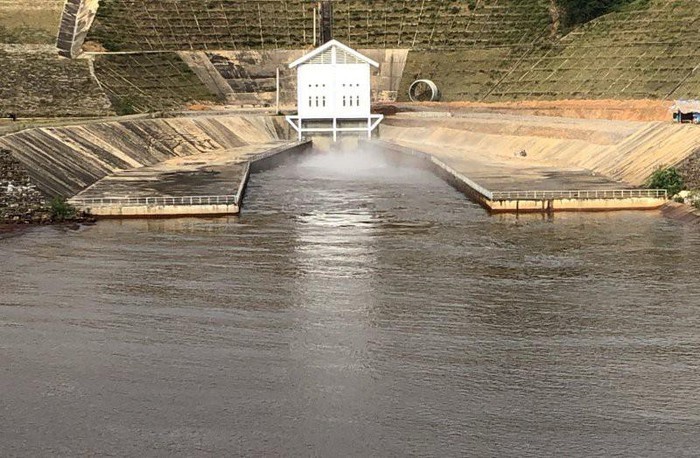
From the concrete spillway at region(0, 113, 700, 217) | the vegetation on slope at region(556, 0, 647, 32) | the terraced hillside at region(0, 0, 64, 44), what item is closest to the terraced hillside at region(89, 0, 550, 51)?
the vegetation on slope at region(556, 0, 647, 32)

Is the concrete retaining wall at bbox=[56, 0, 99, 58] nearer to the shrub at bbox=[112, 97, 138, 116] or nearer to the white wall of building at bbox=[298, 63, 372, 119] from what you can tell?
the shrub at bbox=[112, 97, 138, 116]

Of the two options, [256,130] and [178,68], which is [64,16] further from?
[256,130]

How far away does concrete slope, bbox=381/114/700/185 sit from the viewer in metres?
75.3

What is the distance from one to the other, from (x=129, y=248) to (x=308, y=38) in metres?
101

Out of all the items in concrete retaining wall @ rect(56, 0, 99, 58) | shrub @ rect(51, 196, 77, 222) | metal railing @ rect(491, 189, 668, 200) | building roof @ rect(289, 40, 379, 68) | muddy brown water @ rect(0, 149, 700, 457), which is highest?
concrete retaining wall @ rect(56, 0, 99, 58)

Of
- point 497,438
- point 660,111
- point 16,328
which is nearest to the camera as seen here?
point 497,438

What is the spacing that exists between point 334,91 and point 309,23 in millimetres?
44333

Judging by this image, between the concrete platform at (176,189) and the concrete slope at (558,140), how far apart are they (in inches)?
817

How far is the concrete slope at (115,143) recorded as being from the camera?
7012 cm

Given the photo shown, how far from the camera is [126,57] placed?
13350cm

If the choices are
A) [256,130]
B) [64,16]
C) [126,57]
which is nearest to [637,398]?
[256,130]

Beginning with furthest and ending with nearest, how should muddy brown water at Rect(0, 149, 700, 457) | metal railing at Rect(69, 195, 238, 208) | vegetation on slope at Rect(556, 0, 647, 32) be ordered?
1. vegetation on slope at Rect(556, 0, 647, 32)
2. metal railing at Rect(69, 195, 238, 208)
3. muddy brown water at Rect(0, 149, 700, 457)

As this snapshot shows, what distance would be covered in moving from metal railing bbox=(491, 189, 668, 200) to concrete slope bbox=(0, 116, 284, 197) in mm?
27192

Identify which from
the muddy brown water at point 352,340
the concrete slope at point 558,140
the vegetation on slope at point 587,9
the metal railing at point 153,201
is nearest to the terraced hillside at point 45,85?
the concrete slope at point 558,140
